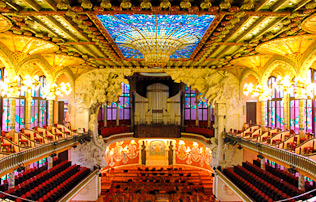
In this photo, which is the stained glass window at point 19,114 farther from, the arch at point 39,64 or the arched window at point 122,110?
the arched window at point 122,110

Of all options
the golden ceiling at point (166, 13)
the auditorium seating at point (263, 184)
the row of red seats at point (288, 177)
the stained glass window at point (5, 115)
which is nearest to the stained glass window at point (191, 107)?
the auditorium seating at point (263, 184)

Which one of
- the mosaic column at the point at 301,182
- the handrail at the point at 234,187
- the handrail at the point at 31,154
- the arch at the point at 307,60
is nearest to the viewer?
the handrail at the point at 31,154

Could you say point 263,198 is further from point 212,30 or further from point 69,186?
point 69,186

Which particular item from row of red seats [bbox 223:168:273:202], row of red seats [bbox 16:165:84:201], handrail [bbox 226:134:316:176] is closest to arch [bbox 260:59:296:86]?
handrail [bbox 226:134:316:176]

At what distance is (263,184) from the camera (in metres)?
13.7

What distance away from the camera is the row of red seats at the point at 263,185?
1179 centimetres

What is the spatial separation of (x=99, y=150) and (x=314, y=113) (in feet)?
51.9

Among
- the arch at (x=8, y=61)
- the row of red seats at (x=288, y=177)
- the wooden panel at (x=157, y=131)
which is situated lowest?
the row of red seats at (x=288, y=177)

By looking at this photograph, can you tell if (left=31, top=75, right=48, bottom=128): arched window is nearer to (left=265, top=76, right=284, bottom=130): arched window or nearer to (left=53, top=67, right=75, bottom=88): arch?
(left=53, top=67, right=75, bottom=88): arch

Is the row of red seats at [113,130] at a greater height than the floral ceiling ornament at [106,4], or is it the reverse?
the floral ceiling ornament at [106,4]

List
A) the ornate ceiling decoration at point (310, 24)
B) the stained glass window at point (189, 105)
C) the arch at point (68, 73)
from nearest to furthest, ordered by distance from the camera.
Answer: the ornate ceiling decoration at point (310, 24), the arch at point (68, 73), the stained glass window at point (189, 105)

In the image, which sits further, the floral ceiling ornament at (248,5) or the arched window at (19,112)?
the arched window at (19,112)

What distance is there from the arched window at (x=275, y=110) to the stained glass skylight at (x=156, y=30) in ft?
32.3

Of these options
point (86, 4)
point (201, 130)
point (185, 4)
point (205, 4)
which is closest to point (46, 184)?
point (86, 4)
